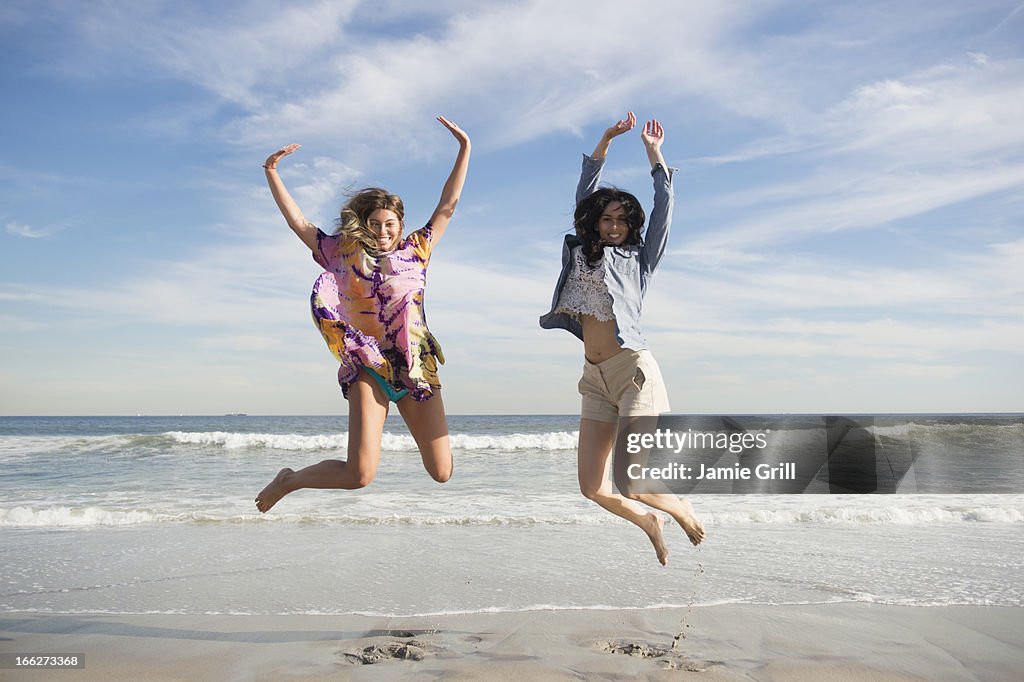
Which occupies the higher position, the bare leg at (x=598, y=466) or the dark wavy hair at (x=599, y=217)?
the dark wavy hair at (x=599, y=217)

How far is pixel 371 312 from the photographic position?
4.01 metres

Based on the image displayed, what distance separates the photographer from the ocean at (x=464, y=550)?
5.12 metres

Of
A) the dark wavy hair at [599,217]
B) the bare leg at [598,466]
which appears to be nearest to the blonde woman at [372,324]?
the bare leg at [598,466]

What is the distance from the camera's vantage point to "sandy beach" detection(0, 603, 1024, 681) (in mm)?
3709

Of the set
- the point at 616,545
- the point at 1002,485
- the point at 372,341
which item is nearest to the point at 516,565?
the point at 616,545

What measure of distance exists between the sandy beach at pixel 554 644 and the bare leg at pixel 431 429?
3.20 feet

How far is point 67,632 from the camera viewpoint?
14.5ft

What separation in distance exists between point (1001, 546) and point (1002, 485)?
5109 mm

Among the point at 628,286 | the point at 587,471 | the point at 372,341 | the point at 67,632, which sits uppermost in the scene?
the point at 628,286

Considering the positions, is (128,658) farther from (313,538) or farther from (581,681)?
(313,538)

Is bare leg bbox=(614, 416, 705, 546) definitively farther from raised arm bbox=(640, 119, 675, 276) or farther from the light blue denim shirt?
raised arm bbox=(640, 119, 675, 276)

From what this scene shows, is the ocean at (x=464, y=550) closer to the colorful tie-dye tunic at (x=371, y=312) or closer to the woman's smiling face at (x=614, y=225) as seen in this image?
the colorful tie-dye tunic at (x=371, y=312)

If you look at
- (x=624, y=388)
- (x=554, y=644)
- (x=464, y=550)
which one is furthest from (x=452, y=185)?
(x=464, y=550)

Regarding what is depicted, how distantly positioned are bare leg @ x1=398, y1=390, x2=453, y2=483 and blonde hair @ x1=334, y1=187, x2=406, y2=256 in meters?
0.83
